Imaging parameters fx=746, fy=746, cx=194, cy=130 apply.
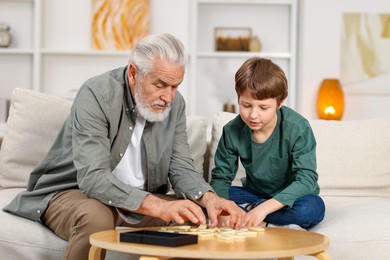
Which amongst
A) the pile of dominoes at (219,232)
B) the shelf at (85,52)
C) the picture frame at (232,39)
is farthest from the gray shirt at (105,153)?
the picture frame at (232,39)

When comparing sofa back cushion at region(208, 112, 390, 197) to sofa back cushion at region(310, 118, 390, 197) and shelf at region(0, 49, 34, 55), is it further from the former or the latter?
shelf at region(0, 49, 34, 55)

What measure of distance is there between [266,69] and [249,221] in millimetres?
578

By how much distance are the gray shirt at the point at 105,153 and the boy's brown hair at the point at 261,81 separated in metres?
0.27

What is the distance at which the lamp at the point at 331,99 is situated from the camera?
524 cm

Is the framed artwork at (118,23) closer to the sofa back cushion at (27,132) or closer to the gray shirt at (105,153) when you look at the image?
the sofa back cushion at (27,132)

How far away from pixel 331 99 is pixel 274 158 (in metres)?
2.57

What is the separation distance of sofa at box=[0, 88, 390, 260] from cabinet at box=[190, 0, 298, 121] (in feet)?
7.05

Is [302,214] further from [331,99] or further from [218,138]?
[331,99]

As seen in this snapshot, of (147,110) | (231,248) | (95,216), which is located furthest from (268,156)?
(231,248)

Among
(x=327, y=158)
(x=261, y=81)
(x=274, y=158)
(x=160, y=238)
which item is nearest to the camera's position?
(x=160, y=238)

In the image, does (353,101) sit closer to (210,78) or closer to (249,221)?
(210,78)

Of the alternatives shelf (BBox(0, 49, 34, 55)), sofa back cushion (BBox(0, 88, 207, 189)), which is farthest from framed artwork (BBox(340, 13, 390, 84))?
sofa back cushion (BBox(0, 88, 207, 189))

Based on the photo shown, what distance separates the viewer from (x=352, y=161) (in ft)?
10.7

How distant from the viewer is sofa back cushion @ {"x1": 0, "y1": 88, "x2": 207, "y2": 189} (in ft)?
10.2
